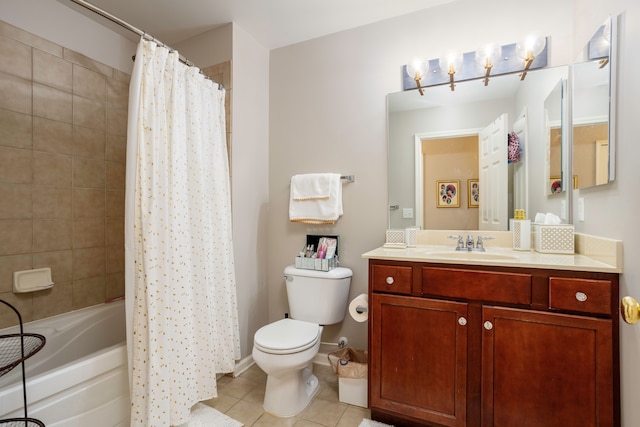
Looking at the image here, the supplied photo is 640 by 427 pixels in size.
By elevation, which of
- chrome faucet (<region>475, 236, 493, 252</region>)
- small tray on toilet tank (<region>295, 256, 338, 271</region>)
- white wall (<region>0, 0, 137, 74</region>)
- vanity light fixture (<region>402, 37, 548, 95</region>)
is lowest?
small tray on toilet tank (<region>295, 256, 338, 271</region>)

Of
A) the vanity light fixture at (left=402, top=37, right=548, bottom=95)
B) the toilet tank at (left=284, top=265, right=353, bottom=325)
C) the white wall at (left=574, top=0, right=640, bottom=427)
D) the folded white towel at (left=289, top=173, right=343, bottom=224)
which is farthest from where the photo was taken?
the folded white towel at (left=289, top=173, right=343, bottom=224)

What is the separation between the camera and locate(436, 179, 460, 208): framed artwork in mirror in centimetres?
185

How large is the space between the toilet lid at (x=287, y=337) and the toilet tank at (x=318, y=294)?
11 cm

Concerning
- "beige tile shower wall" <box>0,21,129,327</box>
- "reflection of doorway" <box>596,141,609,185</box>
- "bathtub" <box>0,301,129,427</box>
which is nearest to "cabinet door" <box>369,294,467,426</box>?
"reflection of doorway" <box>596,141,609,185</box>

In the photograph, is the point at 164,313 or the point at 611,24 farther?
the point at 164,313

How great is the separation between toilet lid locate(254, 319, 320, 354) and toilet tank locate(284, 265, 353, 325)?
112 mm

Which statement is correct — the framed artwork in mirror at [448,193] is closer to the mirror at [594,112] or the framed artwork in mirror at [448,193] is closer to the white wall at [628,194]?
the mirror at [594,112]

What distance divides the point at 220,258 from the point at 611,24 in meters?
2.19

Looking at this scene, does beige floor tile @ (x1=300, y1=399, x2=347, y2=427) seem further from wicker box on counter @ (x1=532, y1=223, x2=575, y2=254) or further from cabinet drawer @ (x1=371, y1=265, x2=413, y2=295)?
wicker box on counter @ (x1=532, y1=223, x2=575, y2=254)

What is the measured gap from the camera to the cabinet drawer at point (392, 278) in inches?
57.9

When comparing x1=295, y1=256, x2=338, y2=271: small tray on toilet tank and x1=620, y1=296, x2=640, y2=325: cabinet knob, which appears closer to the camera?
x1=620, y1=296, x2=640, y2=325: cabinet knob

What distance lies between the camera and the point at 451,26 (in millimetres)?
1862

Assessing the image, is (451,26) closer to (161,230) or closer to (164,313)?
(161,230)

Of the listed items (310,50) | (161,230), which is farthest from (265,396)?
(310,50)
